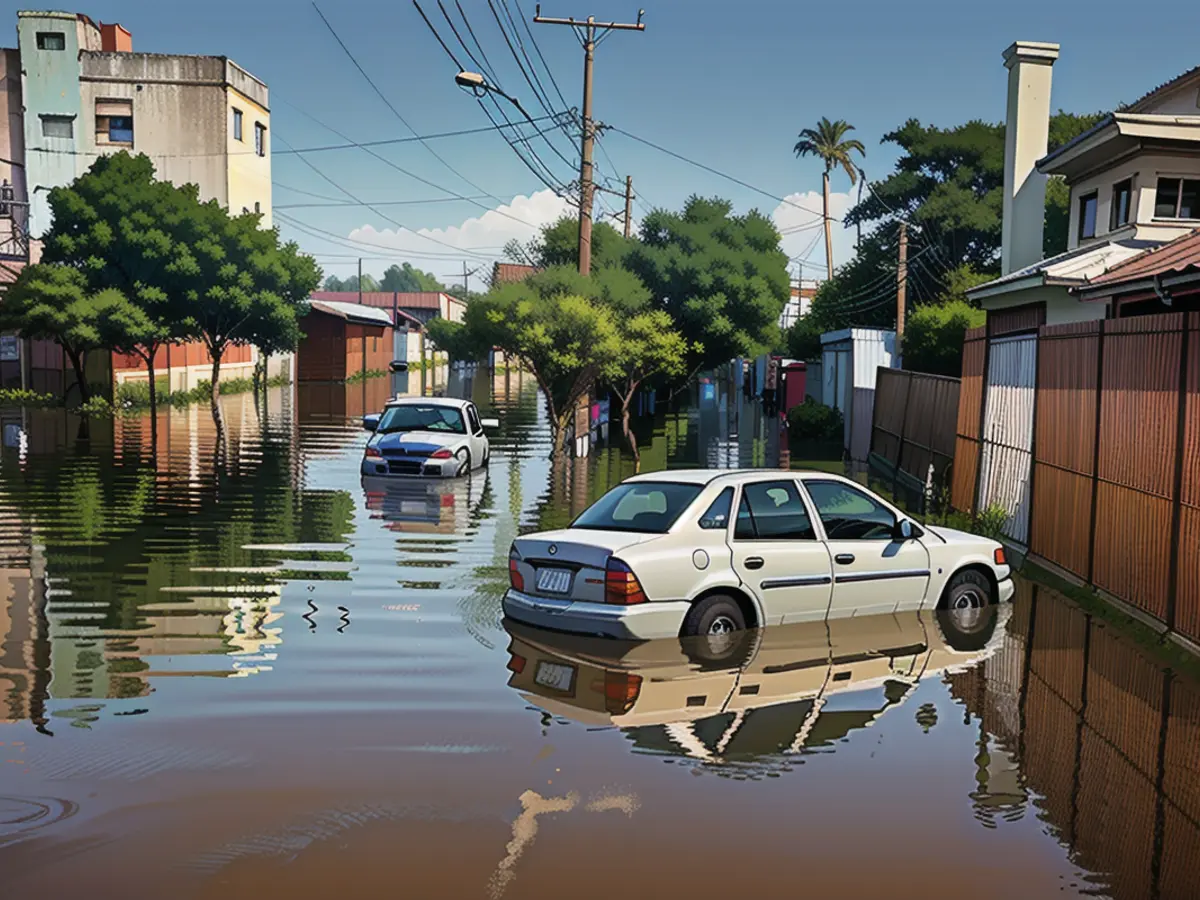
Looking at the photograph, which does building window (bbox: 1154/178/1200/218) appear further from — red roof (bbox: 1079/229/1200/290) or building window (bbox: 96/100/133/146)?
building window (bbox: 96/100/133/146)

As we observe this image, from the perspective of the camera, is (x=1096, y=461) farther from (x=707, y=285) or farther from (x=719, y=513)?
(x=707, y=285)

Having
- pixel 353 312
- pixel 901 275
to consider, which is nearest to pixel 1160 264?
pixel 901 275

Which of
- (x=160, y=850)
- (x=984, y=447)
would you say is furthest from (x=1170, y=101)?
(x=160, y=850)

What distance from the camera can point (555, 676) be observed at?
33.4 feet

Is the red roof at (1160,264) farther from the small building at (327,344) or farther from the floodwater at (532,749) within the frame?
the small building at (327,344)

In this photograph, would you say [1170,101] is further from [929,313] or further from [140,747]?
[140,747]

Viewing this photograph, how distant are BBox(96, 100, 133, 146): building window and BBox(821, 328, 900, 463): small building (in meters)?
37.8

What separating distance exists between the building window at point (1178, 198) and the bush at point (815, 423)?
15985mm

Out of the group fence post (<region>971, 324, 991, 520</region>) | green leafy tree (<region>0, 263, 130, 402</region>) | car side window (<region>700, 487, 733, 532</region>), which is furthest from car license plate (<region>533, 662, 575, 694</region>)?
green leafy tree (<region>0, 263, 130, 402</region>)

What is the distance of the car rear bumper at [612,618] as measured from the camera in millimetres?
10594

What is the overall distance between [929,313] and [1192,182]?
21.0 m

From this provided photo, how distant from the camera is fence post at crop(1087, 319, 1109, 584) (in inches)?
528

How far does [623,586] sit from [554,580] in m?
0.75

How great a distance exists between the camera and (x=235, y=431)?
38.0m
